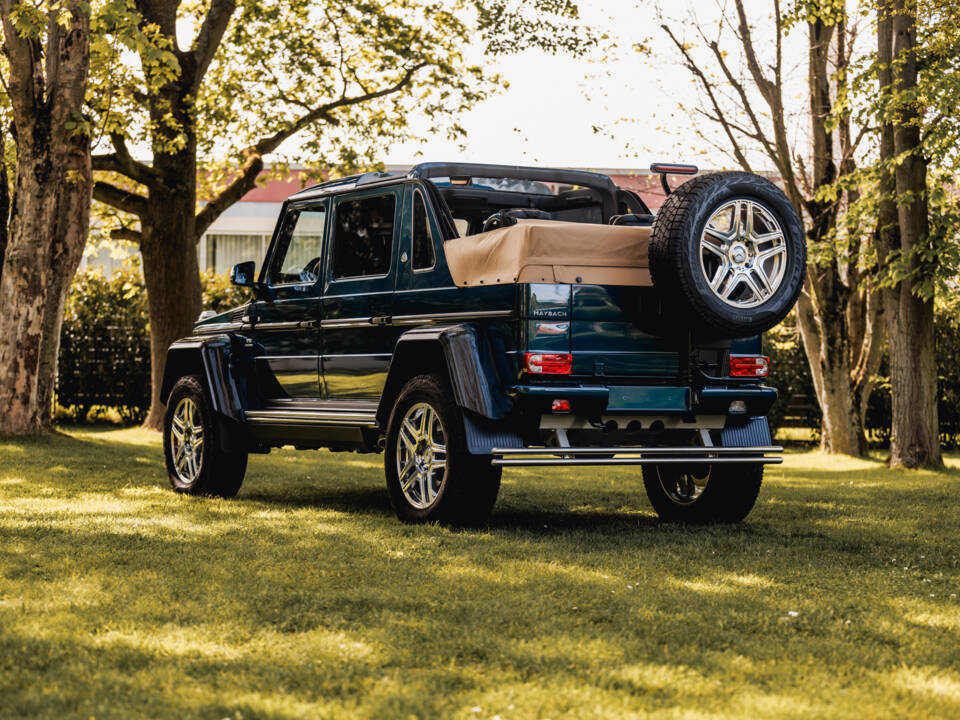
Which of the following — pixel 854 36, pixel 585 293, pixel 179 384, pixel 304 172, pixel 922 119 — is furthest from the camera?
pixel 304 172

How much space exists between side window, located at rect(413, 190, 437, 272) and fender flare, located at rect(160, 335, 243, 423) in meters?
2.08

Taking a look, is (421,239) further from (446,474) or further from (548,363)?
(446,474)

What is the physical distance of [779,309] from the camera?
7617mm

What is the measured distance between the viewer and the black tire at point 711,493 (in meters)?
8.60

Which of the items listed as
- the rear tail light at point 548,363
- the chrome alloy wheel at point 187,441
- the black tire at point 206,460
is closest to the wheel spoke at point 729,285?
the rear tail light at point 548,363

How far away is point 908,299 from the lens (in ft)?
48.6

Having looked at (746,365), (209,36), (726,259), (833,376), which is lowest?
(833,376)

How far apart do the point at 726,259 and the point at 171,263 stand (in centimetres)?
1266

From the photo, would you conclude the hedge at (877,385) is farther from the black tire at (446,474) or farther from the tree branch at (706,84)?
the black tire at (446,474)

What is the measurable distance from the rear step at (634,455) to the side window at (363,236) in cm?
191

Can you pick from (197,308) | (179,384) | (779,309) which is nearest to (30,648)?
(779,309)

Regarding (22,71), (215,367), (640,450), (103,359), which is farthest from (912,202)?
(103,359)

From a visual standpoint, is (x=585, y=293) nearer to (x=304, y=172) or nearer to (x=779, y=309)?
(x=779, y=309)

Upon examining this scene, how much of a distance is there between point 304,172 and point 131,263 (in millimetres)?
4207
